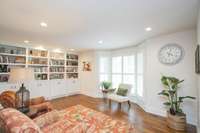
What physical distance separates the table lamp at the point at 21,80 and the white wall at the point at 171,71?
3354mm

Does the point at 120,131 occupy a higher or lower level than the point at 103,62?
lower

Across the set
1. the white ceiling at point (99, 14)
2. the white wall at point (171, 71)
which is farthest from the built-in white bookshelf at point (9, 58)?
the white wall at point (171, 71)

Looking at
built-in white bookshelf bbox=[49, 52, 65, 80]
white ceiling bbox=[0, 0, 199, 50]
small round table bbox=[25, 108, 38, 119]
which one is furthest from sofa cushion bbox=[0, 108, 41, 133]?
built-in white bookshelf bbox=[49, 52, 65, 80]

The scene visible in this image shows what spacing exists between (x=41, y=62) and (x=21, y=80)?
3300 mm

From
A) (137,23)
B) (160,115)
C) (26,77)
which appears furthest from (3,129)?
(160,115)

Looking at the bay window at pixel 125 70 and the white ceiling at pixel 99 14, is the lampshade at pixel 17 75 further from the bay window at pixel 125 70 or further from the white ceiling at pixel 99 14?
the bay window at pixel 125 70

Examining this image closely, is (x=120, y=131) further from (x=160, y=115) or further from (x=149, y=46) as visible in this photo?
(x=149, y=46)

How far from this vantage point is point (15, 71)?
79.8 inches

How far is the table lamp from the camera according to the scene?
2022 mm

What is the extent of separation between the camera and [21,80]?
2.04 metres

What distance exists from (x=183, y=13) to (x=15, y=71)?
3.31m

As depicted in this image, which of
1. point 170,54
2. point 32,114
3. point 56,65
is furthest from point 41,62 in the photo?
point 170,54

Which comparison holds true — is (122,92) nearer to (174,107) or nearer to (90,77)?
(174,107)

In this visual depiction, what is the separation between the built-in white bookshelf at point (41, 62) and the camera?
163 inches
